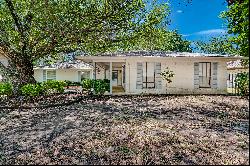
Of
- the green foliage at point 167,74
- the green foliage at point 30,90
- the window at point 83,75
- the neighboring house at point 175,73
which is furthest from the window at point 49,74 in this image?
the green foliage at point 30,90

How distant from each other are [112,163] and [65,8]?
12.4 m

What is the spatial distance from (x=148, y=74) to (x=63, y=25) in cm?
864

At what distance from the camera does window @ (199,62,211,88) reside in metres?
25.2

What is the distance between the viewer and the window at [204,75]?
2516 centimetres

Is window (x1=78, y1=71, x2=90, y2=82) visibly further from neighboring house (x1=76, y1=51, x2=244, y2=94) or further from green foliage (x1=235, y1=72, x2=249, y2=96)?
green foliage (x1=235, y1=72, x2=249, y2=96)

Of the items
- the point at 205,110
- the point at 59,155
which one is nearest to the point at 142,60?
the point at 205,110

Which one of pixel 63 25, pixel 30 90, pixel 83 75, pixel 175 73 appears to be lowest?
pixel 30 90

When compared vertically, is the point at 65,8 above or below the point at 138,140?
above

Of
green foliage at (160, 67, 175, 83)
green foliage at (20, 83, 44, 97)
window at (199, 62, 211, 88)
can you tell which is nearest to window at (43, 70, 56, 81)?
green foliage at (160, 67, 175, 83)

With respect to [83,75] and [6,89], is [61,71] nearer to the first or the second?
[83,75]

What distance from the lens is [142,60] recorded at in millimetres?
23906

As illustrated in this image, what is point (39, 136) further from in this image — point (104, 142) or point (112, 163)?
point (112, 163)

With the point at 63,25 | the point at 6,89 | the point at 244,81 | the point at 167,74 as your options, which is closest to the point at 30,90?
the point at 6,89

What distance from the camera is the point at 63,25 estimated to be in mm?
18266
